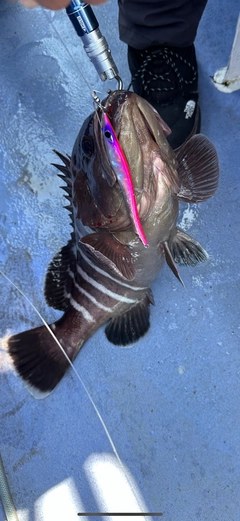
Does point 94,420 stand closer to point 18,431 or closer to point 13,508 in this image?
point 18,431

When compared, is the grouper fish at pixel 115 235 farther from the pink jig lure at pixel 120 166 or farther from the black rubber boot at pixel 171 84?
the black rubber boot at pixel 171 84

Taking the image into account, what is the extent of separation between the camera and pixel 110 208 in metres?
1.57

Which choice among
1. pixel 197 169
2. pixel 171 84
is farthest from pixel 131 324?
pixel 171 84

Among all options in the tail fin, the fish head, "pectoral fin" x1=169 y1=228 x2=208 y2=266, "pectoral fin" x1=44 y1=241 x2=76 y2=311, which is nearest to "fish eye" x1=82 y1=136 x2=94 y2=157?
the fish head

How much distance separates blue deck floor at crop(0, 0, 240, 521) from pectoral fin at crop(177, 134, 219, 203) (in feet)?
1.84

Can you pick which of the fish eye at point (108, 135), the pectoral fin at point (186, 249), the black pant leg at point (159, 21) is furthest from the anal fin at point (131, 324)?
the black pant leg at point (159, 21)

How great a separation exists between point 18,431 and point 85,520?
52cm

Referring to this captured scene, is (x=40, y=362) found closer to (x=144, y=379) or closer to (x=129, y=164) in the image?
(x=144, y=379)

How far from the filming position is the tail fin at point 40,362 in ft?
7.15

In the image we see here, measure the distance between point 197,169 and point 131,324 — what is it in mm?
838

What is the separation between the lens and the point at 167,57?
2.24 m

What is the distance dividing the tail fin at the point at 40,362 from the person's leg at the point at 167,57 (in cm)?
121

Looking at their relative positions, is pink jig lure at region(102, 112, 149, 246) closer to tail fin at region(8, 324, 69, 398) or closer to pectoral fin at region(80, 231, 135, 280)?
pectoral fin at region(80, 231, 135, 280)

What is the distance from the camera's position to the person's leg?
207 cm
